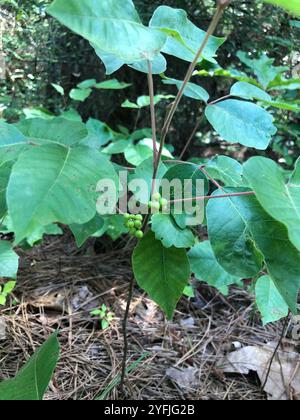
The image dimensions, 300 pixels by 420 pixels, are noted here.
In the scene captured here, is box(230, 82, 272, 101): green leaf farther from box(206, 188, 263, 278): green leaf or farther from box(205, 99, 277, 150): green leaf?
box(206, 188, 263, 278): green leaf

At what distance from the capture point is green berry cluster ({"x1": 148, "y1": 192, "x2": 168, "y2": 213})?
643 millimetres

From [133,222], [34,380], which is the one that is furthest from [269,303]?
[34,380]

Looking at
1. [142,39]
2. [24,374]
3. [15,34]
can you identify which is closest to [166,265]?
[24,374]

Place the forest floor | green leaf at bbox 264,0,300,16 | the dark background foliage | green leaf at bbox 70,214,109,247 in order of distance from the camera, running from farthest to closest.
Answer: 1. the dark background foliage
2. the forest floor
3. green leaf at bbox 70,214,109,247
4. green leaf at bbox 264,0,300,16

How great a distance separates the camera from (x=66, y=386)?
106cm

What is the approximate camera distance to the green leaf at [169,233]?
2.22 feet

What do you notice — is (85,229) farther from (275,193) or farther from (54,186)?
(275,193)

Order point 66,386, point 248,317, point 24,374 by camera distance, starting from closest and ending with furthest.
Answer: point 24,374, point 66,386, point 248,317

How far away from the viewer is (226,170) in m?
0.78

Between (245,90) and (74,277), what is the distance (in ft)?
3.36

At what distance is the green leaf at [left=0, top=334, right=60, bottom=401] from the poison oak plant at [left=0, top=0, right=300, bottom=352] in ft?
0.71

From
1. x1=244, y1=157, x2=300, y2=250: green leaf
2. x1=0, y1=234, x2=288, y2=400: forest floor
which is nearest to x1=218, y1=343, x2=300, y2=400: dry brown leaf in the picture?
x1=0, y1=234, x2=288, y2=400: forest floor

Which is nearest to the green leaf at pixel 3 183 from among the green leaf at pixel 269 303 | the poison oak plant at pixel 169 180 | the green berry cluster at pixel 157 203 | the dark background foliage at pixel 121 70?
the poison oak plant at pixel 169 180

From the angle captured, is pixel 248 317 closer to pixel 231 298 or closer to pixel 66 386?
pixel 231 298
